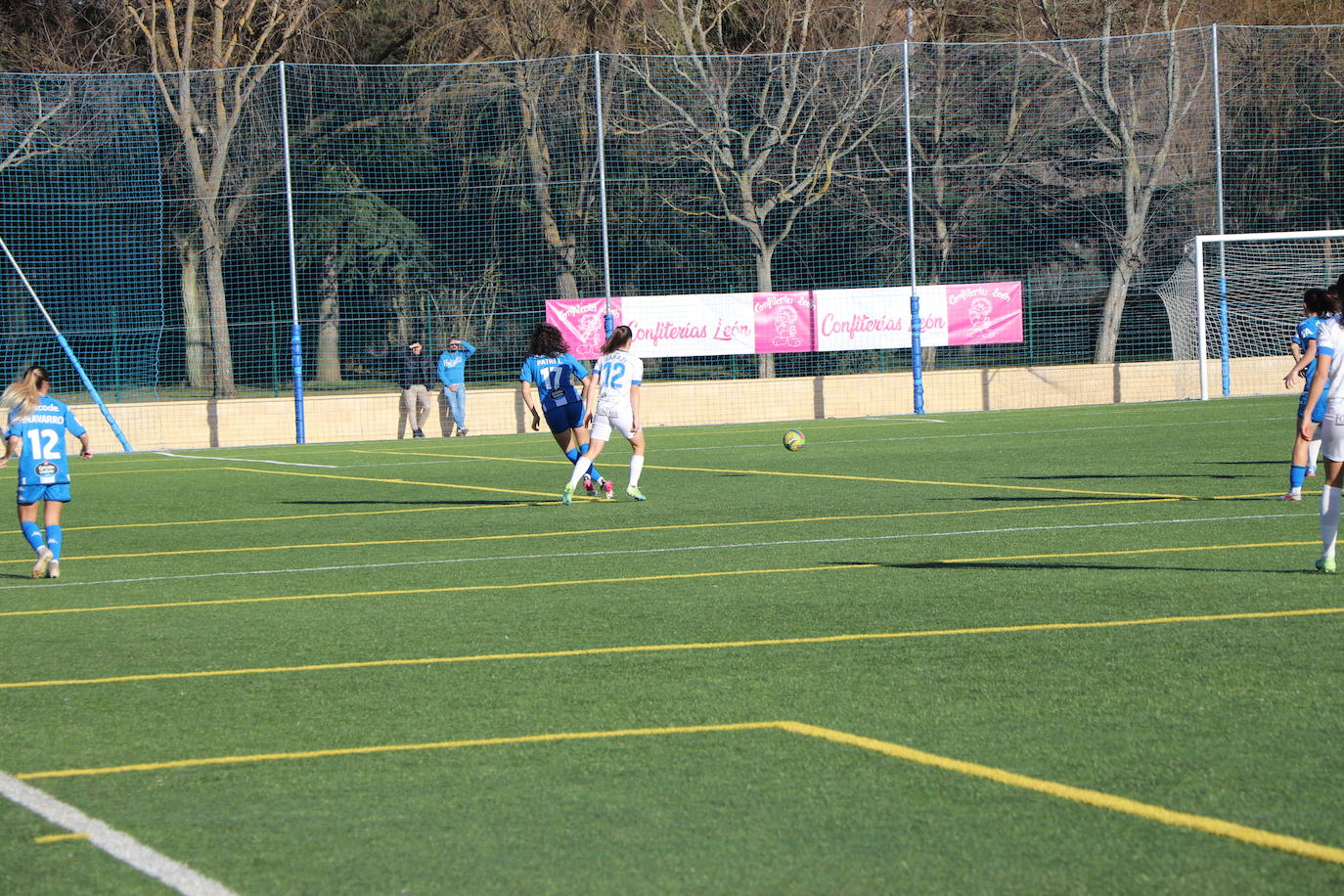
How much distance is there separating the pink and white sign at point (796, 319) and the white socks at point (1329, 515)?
22428mm

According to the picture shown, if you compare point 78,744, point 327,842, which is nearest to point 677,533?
point 78,744

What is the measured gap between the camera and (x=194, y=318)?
32594 mm

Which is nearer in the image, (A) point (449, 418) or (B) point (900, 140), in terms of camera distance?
(A) point (449, 418)

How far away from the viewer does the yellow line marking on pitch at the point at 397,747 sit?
6.16m

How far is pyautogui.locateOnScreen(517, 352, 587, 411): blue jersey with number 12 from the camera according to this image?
1747 centimetres

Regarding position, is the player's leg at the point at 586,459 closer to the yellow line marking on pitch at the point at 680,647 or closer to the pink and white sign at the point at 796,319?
the yellow line marking on pitch at the point at 680,647

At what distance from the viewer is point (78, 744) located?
6613 mm

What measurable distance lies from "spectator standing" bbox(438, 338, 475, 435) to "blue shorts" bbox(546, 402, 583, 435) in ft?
44.5

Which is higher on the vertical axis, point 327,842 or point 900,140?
point 900,140

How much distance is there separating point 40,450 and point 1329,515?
28.4 feet

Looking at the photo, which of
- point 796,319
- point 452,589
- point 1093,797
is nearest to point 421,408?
point 796,319

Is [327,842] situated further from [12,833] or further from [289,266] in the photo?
[289,266]

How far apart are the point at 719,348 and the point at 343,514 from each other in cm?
1678

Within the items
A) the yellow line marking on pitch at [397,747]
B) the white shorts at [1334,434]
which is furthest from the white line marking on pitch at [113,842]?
the white shorts at [1334,434]
